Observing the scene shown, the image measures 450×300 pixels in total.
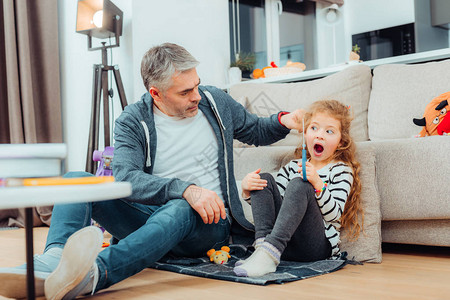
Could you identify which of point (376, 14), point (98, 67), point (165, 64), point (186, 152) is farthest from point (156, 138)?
point (376, 14)

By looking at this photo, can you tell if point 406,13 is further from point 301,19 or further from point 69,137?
point 69,137

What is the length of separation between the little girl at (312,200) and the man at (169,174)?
0.13 m

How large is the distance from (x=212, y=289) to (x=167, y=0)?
238 cm

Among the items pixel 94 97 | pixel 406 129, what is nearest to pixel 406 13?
pixel 406 129

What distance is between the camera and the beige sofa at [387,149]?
1785 millimetres

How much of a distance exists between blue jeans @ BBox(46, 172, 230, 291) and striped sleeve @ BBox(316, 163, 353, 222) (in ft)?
1.19

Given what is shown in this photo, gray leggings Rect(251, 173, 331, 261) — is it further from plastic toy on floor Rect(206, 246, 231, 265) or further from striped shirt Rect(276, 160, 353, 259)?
plastic toy on floor Rect(206, 246, 231, 265)

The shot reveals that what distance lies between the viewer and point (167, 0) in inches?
131

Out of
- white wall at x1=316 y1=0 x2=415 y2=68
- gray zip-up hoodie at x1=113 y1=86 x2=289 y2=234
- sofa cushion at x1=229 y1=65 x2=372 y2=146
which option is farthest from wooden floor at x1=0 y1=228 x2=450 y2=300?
white wall at x1=316 y1=0 x2=415 y2=68

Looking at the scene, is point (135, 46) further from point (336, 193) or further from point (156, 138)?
point (336, 193)

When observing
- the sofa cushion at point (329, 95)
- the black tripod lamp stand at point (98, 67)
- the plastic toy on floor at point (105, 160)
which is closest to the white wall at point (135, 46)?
the black tripod lamp stand at point (98, 67)

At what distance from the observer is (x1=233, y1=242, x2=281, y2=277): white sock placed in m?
1.54

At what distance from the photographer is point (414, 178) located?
182cm

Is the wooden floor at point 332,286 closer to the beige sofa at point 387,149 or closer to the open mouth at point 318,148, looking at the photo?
the beige sofa at point 387,149
